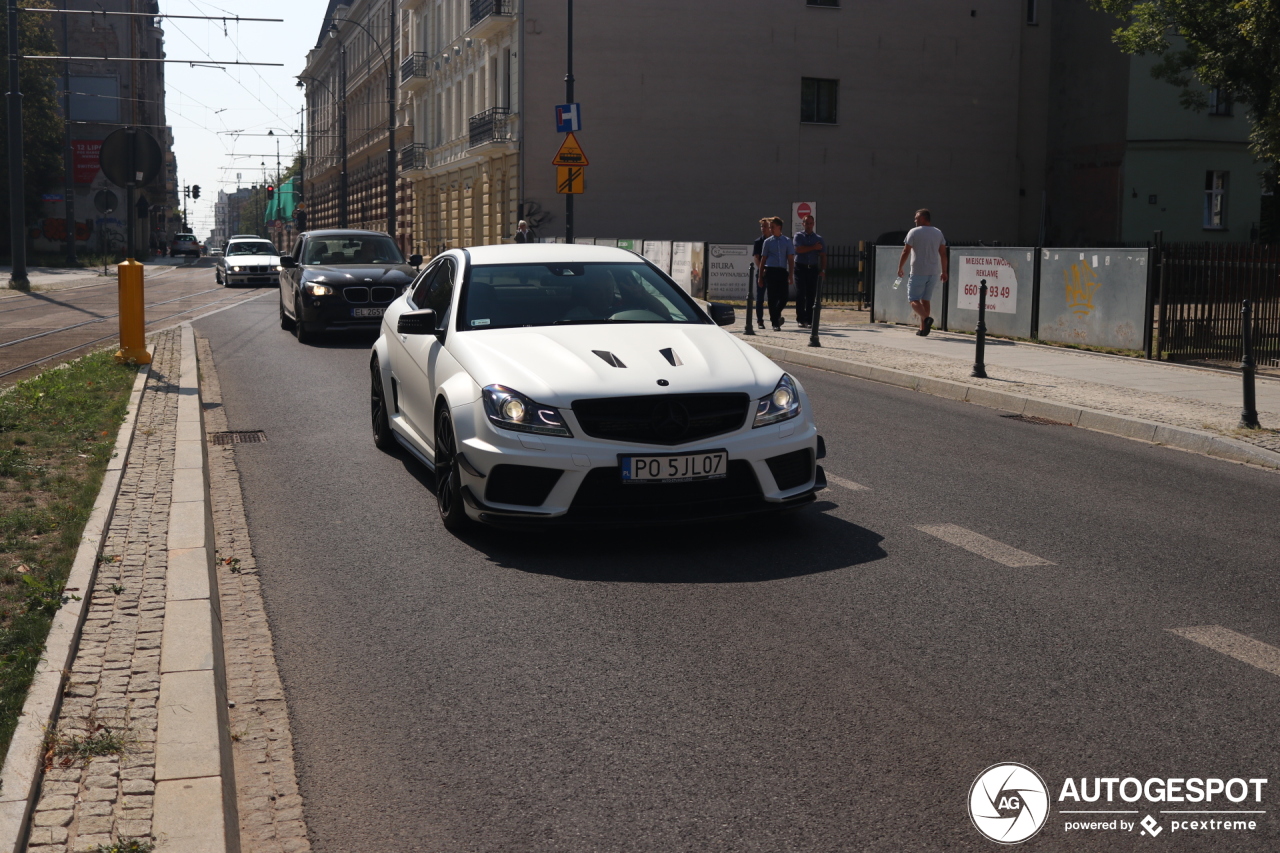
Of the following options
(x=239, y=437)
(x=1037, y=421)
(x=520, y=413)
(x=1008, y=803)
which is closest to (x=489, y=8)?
(x=1037, y=421)

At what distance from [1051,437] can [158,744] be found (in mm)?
8492

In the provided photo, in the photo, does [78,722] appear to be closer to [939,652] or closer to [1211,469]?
[939,652]

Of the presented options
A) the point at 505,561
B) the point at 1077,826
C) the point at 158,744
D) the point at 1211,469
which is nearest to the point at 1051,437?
the point at 1211,469

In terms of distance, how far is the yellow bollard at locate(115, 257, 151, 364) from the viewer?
13.2 m

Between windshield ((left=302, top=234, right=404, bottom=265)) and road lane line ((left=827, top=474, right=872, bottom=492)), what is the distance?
12373 mm

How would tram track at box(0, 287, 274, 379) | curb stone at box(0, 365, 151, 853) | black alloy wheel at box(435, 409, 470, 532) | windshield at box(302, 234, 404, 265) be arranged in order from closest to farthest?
curb stone at box(0, 365, 151, 853) < black alloy wheel at box(435, 409, 470, 532) < tram track at box(0, 287, 274, 379) < windshield at box(302, 234, 404, 265)

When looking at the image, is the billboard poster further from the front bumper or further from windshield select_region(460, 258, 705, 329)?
the front bumper

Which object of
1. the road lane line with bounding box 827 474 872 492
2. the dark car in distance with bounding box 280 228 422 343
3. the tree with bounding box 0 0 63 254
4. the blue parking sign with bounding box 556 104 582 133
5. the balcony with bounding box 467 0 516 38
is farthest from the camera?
the tree with bounding box 0 0 63 254

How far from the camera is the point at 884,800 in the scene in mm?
3641

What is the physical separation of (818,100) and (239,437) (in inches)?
1410

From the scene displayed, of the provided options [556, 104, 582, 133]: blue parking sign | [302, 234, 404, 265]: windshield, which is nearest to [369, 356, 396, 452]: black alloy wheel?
[302, 234, 404, 265]: windshield

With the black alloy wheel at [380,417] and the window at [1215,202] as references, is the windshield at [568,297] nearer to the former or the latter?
the black alloy wheel at [380,417]

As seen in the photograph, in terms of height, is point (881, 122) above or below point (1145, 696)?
above

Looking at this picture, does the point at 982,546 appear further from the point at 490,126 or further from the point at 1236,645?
the point at 490,126
